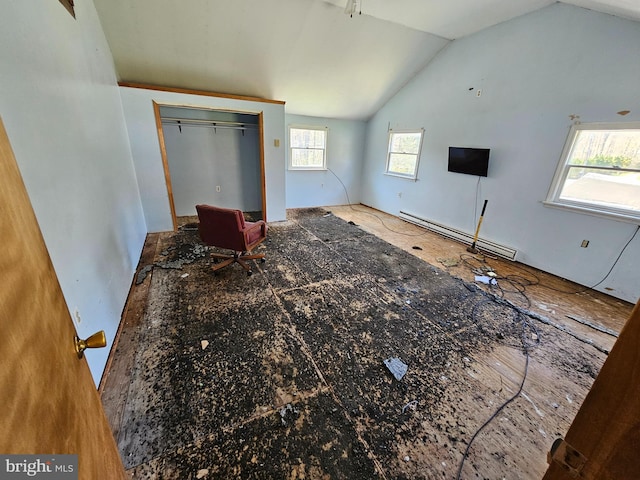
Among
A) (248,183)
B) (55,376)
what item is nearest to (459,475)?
(55,376)

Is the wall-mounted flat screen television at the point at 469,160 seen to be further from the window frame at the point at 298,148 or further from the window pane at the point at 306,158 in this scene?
the window pane at the point at 306,158

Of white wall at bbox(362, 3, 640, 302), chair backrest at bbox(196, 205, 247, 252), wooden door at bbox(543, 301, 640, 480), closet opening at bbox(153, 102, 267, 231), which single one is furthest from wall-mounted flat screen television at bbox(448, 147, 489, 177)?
wooden door at bbox(543, 301, 640, 480)

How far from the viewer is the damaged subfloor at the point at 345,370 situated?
1348 millimetres

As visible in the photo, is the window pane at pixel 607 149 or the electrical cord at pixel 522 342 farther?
the window pane at pixel 607 149

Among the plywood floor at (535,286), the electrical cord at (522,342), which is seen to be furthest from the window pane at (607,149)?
the electrical cord at (522,342)

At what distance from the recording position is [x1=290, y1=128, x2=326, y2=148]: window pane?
235 inches

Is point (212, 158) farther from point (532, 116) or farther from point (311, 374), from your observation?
point (532, 116)

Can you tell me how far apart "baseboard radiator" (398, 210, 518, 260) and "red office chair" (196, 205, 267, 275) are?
348cm

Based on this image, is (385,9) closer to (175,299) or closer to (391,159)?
(391,159)

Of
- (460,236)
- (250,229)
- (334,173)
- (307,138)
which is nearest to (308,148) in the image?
(307,138)

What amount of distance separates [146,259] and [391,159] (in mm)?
5290
